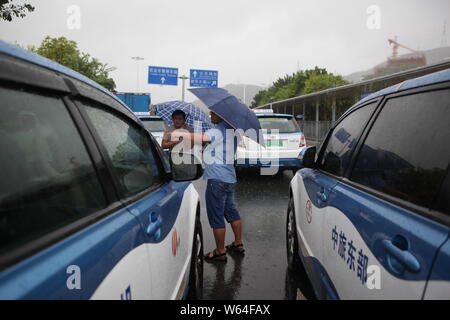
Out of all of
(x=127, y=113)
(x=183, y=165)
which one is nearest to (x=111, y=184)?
(x=127, y=113)

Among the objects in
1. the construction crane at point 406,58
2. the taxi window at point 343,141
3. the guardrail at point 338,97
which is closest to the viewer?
the taxi window at point 343,141

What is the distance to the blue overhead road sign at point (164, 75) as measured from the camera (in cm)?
2992

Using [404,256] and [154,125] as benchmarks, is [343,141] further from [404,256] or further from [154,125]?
[154,125]

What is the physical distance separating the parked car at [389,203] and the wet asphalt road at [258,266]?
0.73 meters

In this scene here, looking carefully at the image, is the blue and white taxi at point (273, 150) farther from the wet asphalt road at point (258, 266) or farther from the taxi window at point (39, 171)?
the taxi window at point (39, 171)

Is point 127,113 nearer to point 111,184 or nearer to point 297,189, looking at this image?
point 111,184

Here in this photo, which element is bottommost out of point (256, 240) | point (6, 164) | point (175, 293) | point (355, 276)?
point (256, 240)

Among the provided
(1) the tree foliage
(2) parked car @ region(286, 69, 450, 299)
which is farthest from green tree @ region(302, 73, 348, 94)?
(2) parked car @ region(286, 69, 450, 299)

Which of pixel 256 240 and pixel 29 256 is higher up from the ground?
pixel 29 256

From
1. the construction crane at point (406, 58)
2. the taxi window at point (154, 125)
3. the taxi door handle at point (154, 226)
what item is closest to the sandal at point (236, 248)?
the taxi door handle at point (154, 226)

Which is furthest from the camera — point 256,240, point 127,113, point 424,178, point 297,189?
point 256,240

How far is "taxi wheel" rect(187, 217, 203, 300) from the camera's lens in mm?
2803

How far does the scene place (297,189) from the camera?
3.41 m
